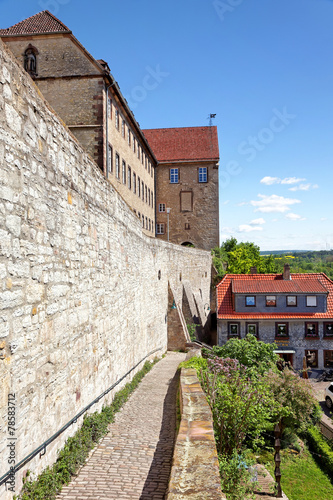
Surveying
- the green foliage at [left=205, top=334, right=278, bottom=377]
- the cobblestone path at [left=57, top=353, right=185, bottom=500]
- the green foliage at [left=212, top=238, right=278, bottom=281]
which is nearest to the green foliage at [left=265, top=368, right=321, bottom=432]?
the green foliage at [left=205, top=334, right=278, bottom=377]

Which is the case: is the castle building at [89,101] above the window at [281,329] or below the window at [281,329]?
above

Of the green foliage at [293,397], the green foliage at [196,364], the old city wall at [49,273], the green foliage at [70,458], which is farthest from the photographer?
the green foliage at [293,397]

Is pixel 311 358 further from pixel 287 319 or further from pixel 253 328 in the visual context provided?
pixel 253 328

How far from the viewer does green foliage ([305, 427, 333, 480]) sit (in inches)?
677

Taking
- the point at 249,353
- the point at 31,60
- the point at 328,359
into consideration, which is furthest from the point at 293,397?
the point at 31,60

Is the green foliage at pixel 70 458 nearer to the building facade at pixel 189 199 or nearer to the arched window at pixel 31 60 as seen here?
the arched window at pixel 31 60

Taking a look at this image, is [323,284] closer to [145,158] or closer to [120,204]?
[145,158]

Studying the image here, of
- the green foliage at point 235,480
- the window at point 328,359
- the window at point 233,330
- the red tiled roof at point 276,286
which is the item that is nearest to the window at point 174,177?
the red tiled roof at point 276,286

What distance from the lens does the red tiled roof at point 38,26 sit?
60.9 ft

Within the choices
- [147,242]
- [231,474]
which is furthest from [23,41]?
[231,474]

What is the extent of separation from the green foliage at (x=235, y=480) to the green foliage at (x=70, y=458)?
219 centimetres

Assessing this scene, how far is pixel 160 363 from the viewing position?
16.3 m

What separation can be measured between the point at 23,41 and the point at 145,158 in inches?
647

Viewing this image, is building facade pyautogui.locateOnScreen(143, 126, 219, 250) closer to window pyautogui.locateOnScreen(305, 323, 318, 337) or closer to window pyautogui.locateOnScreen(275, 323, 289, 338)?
window pyautogui.locateOnScreen(275, 323, 289, 338)
